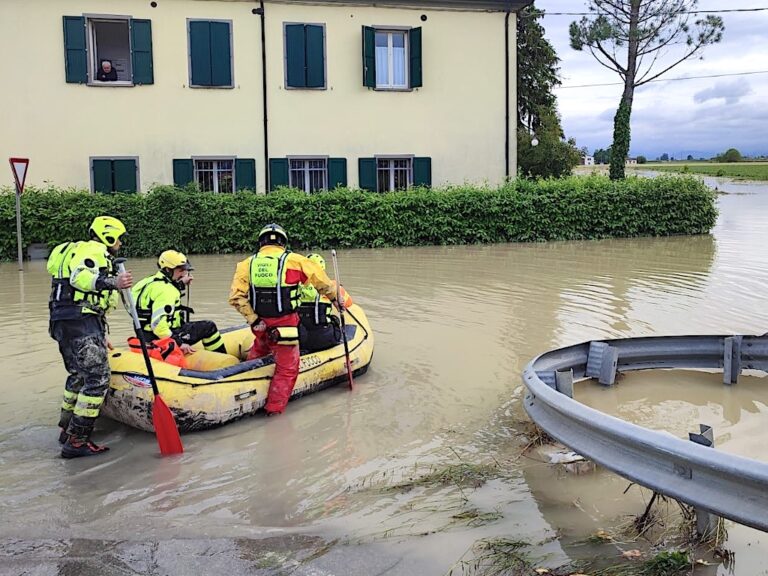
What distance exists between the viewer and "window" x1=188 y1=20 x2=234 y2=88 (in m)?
21.6

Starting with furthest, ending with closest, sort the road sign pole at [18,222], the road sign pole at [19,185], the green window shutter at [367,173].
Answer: the green window shutter at [367,173]
the road sign pole at [18,222]
the road sign pole at [19,185]

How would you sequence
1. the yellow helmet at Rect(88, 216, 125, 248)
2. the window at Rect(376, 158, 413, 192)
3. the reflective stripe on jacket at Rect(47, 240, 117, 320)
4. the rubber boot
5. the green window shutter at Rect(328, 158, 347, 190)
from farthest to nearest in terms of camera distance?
the window at Rect(376, 158, 413, 192) < the green window shutter at Rect(328, 158, 347, 190) < the yellow helmet at Rect(88, 216, 125, 248) < the rubber boot < the reflective stripe on jacket at Rect(47, 240, 117, 320)

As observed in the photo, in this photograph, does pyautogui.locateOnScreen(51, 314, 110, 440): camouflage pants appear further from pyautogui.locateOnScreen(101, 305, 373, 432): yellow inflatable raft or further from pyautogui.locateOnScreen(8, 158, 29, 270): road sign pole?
pyautogui.locateOnScreen(8, 158, 29, 270): road sign pole

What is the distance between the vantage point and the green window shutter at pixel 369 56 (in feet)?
73.8

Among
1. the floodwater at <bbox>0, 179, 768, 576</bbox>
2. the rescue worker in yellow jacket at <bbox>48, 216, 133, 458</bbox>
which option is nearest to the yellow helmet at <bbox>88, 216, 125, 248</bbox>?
the rescue worker in yellow jacket at <bbox>48, 216, 133, 458</bbox>

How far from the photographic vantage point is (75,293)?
592 centimetres

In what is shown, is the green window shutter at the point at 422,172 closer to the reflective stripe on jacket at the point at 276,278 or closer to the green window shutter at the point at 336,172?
the green window shutter at the point at 336,172

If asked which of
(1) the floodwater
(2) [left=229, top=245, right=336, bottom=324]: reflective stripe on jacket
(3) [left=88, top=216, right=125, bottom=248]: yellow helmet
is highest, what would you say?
(3) [left=88, top=216, right=125, bottom=248]: yellow helmet

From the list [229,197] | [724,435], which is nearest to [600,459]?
[724,435]

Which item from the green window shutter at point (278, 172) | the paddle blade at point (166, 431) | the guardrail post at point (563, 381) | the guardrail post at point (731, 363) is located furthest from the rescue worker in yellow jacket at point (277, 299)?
the green window shutter at point (278, 172)

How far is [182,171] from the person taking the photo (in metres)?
21.7

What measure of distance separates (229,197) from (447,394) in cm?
1320

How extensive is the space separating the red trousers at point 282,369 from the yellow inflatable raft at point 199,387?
0.07m

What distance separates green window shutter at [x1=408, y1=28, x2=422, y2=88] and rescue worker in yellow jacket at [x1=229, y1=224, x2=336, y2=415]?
1674 cm
